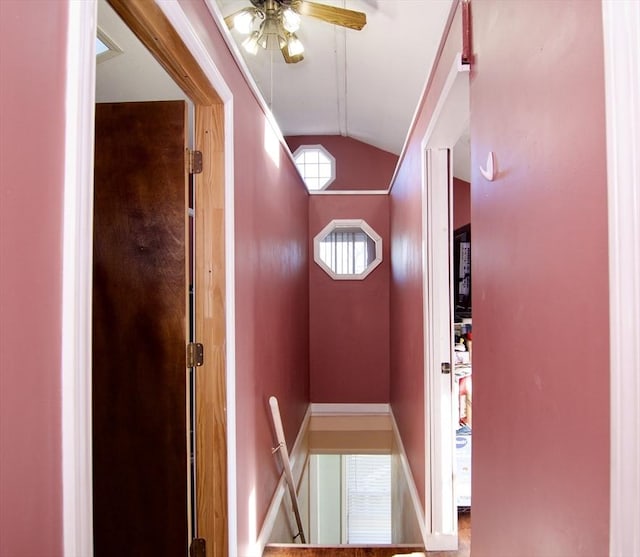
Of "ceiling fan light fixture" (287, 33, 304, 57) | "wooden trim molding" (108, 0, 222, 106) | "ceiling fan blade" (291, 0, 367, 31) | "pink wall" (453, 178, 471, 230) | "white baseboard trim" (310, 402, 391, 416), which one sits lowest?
"white baseboard trim" (310, 402, 391, 416)

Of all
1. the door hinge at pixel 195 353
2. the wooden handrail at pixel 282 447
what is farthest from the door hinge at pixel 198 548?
the wooden handrail at pixel 282 447

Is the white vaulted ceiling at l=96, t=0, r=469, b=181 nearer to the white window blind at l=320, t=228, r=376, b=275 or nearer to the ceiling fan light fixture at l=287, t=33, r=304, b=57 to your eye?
the ceiling fan light fixture at l=287, t=33, r=304, b=57

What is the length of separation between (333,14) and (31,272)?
240 cm

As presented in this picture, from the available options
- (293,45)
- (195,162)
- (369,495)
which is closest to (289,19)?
(293,45)

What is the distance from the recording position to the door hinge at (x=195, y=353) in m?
1.53

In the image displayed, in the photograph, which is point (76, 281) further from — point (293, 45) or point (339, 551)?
point (293, 45)

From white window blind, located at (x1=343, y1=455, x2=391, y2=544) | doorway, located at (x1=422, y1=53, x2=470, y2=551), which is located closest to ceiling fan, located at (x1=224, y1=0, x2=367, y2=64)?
doorway, located at (x1=422, y1=53, x2=470, y2=551)

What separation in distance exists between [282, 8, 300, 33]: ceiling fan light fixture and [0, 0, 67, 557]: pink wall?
88.1 inches

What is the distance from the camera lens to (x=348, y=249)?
14.1 feet

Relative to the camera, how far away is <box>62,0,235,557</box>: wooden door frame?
2.16 feet

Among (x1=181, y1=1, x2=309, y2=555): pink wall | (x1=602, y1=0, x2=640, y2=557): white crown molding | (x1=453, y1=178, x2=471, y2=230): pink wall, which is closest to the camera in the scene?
(x1=602, y1=0, x2=640, y2=557): white crown molding

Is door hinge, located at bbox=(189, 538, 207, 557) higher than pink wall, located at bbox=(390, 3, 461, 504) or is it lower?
lower

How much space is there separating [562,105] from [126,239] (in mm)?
1561

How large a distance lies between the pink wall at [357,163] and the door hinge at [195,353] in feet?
14.4
